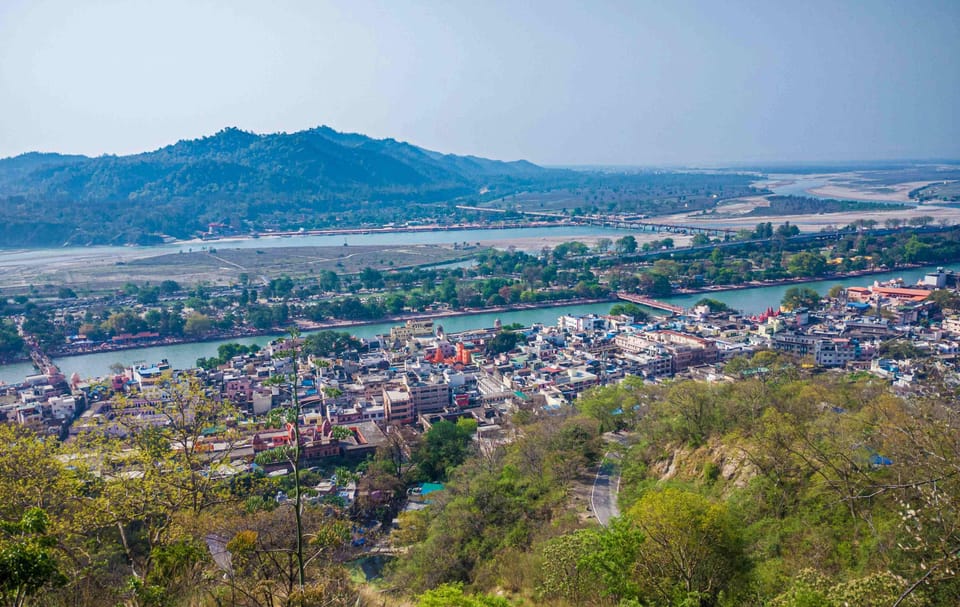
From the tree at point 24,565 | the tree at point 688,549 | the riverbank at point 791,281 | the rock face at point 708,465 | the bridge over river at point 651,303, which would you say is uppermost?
the tree at point 24,565

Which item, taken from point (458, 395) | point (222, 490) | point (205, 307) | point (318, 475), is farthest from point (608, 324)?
point (222, 490)

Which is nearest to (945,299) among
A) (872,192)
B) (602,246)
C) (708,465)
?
(708,465)

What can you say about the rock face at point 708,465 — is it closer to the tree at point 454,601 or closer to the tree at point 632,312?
the tree at point 454,601

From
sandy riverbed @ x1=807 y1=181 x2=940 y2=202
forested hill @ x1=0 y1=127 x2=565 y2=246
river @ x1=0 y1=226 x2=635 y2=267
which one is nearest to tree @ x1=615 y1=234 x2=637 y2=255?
river @ x1=0 y1=226 x2=635 y2=267

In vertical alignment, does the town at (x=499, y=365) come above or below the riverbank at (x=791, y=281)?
above

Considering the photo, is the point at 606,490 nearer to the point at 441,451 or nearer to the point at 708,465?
the point at 708,465

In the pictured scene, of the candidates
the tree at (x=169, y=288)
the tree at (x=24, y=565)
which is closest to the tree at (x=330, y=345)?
the tree at (x=169, y=288)
